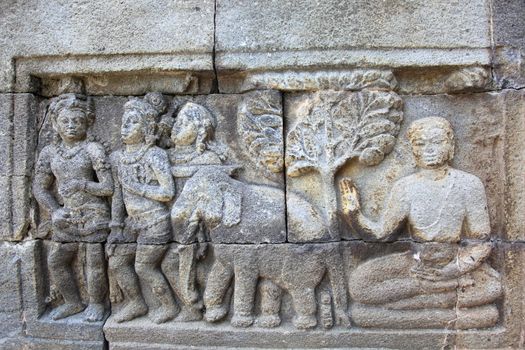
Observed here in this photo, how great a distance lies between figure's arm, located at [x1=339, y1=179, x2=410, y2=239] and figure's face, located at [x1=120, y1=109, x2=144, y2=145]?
1402mm

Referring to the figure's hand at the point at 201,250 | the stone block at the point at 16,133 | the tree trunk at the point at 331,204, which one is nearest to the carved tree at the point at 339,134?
the tree trunk at the point at 331,204

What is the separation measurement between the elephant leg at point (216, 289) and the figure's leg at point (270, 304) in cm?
25

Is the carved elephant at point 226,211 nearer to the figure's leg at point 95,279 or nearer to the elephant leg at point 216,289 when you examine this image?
the elephant leg at point 216,289

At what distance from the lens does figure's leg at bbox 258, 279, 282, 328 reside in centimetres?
287

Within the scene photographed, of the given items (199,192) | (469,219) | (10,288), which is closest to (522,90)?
(469,219)

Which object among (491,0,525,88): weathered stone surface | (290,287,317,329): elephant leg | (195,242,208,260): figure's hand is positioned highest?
(491,0,525,88): weathered stone surface

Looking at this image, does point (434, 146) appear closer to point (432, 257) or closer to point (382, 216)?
point (382, 216)

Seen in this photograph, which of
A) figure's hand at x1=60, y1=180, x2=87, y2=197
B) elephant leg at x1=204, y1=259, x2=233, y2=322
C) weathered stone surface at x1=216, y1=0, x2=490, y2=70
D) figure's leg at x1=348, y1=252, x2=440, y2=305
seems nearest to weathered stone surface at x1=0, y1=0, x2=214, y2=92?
weathered stone surface at x1=216, y1=0, x2=490, y2=70

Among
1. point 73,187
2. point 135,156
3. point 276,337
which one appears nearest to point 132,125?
point 135,156

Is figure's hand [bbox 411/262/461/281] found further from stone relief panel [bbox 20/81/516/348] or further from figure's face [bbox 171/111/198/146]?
figure's face [bbox 171/111/198/146]

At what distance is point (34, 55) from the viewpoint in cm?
295

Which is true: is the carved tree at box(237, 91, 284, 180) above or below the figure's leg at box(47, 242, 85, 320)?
above

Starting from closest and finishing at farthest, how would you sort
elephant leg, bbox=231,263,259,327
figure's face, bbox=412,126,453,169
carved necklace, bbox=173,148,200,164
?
figure's face, bbox=412,126,453,169 < elephant leg, bbox=231,263,259,327 < carved necklace, bbox=173,148,200,164

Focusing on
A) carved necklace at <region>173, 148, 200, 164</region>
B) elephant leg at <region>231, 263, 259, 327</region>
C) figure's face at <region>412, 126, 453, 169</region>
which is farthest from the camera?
carved necklace at <region>173, 148, 200, 164</region>
